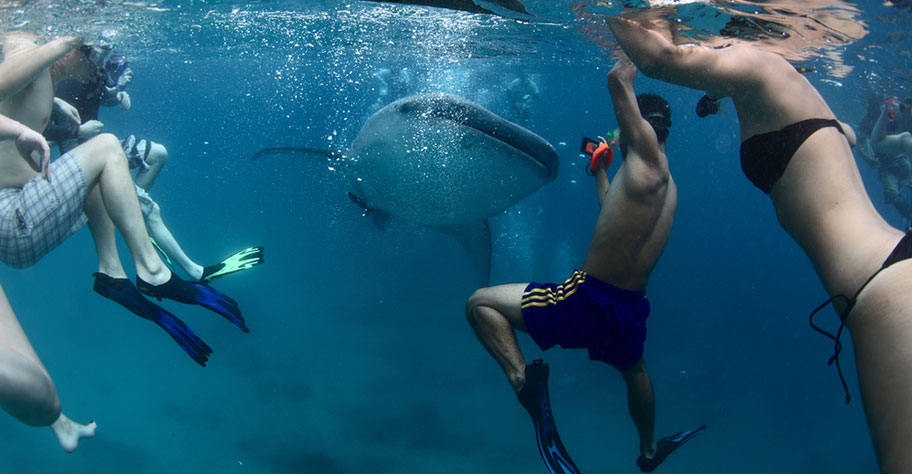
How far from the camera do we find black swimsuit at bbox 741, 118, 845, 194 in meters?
2.62

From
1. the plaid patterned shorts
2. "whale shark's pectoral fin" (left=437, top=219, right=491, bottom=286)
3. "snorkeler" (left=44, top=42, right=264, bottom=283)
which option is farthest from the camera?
"whale shark's pectoral fin" (left=437, top=219, right=491, bottom=286)

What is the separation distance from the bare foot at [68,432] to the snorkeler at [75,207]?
1.81m

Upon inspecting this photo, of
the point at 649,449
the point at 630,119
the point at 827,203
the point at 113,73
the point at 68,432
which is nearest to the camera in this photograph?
the point at 827,203

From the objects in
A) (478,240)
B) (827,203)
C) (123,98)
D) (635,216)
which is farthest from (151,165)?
(827,203)

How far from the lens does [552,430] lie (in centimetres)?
318

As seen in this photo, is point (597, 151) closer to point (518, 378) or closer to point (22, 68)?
point (518, 378)

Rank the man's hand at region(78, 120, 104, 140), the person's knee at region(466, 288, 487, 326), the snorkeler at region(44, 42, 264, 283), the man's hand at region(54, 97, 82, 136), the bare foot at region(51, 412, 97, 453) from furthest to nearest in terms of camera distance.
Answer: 1. the man's hand at region(78, 120, 104, 140)
2. the man's hand at region(54, 97, 82, 136)
3. the snorkeler at region(44, 42, 264, 283)
4. the bare foot at region(51, 412, 97, 453)
5. the person's knee at region(466, 288, 487, 326)

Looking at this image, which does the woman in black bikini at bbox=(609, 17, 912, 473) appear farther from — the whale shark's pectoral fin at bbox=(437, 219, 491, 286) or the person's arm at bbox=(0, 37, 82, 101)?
the whale shark's pectoral fin at bbox=(437, 219, 491, 286)

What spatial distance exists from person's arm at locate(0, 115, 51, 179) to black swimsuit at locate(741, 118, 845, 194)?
4.62m

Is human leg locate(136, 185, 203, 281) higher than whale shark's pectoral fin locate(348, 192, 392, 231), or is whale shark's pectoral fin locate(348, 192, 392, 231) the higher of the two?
human leg locate(136, 185, 203, 281)

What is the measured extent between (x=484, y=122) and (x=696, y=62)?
10.6 feet

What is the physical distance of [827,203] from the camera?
2441 millimetres

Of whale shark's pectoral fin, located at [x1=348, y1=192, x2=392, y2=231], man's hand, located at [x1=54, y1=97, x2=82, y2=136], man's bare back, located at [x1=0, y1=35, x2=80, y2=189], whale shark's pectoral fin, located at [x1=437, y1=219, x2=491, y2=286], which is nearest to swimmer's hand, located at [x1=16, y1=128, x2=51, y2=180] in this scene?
man's bare back, located at [x1=0, y1=35, x2=80, y2=189]

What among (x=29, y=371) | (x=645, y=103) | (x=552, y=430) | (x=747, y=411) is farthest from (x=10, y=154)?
(x=747, y=411)
